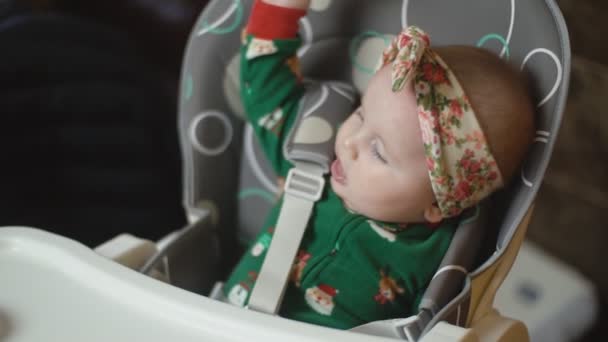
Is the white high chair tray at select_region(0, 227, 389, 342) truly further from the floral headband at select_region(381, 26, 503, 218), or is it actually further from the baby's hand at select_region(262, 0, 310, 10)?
the baby's hand at select_region(262, 0, 310, 10)

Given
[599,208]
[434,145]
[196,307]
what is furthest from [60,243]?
[599,208]

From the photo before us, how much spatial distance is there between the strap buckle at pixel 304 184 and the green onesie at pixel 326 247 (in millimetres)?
17

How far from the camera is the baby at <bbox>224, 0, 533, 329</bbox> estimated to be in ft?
2.41

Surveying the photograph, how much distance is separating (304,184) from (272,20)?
21cm

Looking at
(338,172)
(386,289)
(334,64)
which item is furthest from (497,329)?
(334,64)

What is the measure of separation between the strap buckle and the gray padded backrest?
0.37 feet

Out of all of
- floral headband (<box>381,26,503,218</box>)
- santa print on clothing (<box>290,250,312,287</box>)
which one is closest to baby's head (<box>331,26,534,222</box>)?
floral headband (<box>381,26,503,218</box>)

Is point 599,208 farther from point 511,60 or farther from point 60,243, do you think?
point 60,243

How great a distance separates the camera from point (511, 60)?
2.56ft

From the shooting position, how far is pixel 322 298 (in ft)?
2.79

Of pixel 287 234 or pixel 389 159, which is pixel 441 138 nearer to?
pixel 389 159

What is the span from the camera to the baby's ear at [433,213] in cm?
81

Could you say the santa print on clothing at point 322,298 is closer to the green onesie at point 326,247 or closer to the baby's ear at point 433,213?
the green onesie at point 326,247

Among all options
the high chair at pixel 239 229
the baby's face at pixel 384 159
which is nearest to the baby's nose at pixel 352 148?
the baby's face at pixel 384 159
